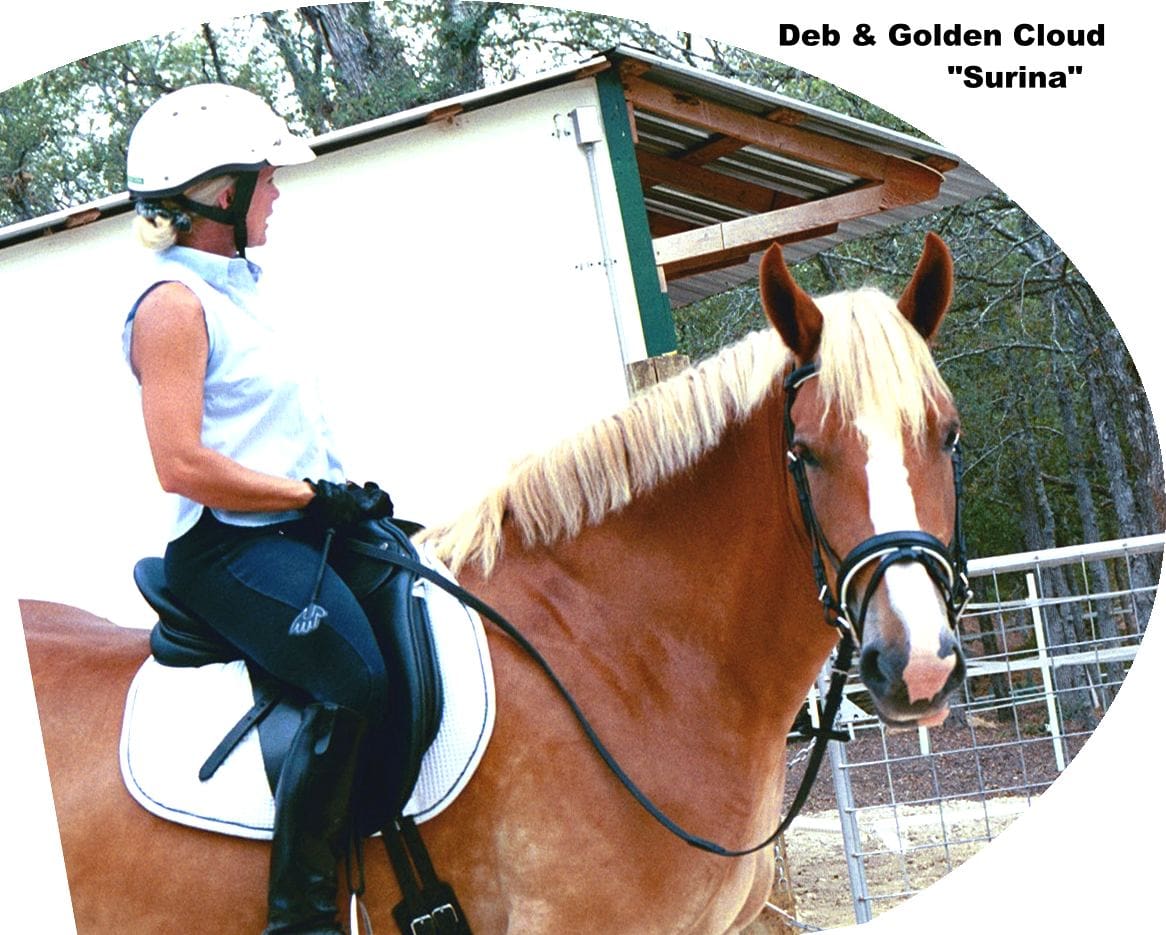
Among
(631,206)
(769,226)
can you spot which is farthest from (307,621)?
(769,226)

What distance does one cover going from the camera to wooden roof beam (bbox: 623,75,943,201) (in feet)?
21.4

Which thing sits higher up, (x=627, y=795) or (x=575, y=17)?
(x=575, y=17)

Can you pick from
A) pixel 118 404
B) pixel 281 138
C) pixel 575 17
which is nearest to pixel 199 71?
pixel 575 17

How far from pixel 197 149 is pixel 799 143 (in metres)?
4.57

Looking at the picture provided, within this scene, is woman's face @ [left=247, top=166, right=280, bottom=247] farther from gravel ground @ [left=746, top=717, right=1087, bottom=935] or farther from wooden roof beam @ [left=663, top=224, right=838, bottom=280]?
wooden roof beam @ [left=663, top=224, right=838, bottom=280]

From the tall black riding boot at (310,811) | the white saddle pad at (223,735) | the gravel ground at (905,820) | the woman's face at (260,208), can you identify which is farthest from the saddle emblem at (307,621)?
the gravel ground at (905,820)

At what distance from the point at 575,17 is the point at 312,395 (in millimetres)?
16876

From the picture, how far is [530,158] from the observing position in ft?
20.8

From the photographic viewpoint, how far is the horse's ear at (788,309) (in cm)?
281

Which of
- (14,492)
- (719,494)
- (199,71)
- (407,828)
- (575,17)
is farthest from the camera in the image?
(199,71)

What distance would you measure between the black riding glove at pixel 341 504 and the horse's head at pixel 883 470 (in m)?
1.00

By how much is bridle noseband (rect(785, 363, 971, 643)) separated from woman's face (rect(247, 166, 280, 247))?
4.36 feet

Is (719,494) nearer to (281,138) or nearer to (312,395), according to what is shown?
(312,395)

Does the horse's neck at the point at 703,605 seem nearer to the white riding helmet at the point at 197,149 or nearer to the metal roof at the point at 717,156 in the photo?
the white riding helmet at the point at 197,149
